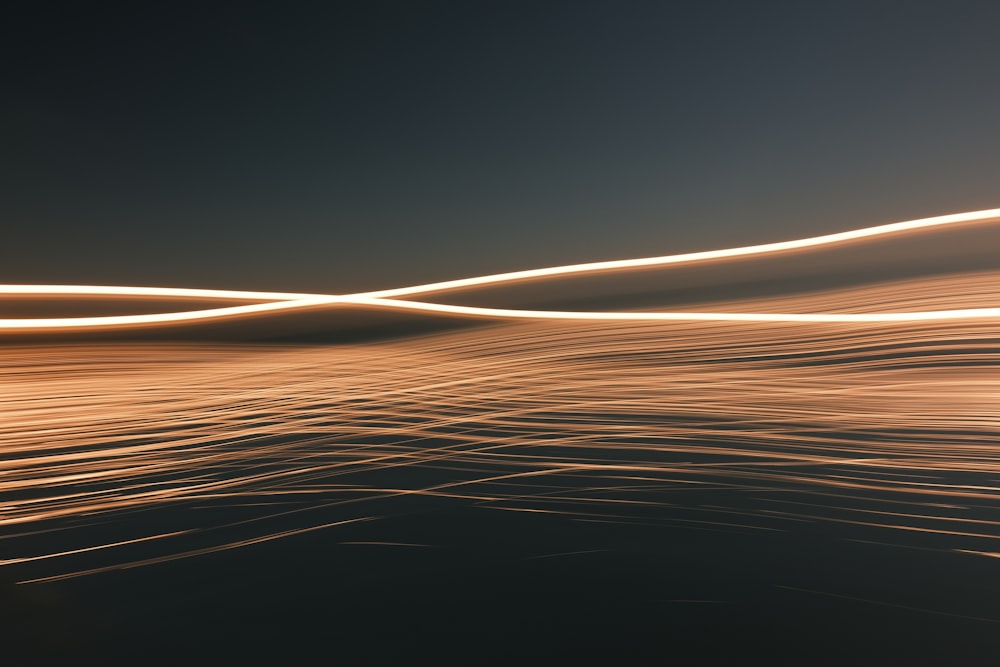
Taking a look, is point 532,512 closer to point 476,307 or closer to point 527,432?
point 527,432

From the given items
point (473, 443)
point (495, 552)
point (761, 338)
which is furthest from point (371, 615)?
point (761, 338)

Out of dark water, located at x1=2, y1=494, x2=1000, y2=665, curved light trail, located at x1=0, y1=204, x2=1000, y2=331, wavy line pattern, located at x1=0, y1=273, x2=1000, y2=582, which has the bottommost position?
dark water, located at x1=2, y1=494, x2=1000, y2=665

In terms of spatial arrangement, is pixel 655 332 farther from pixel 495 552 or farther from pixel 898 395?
pixel 495 552

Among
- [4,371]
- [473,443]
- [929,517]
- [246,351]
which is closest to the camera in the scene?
[929,517]

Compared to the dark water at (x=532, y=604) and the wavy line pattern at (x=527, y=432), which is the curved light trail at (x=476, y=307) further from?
the dark water at (x=532, y=604)

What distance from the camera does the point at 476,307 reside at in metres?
5.80

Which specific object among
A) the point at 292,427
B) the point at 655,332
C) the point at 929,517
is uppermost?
the point at 655,332

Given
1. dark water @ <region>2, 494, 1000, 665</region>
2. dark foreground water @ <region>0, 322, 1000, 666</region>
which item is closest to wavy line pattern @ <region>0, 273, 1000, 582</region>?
dark foreground water @ <region>0, 322, 1000, 666</region>

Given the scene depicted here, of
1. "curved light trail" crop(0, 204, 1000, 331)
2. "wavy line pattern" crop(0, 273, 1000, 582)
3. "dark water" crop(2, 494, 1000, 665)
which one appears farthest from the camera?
"curved light trail" crop(0, 204, 1000, 331)

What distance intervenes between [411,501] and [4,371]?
4.22 metres

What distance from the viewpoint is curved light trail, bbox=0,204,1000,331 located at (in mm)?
4836

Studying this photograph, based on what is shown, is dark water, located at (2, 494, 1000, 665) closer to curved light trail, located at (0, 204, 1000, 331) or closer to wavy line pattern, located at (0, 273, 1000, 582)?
wavy line pattern, located at (0, 273, 1000, 582)

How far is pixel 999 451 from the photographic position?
284cm

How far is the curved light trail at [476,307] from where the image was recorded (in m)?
4.84
